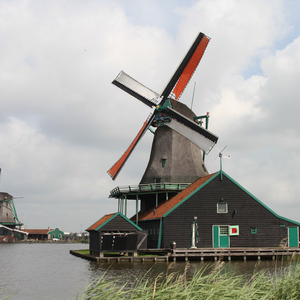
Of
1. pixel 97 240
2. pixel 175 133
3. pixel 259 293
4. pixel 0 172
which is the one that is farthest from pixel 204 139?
pixel 0 172

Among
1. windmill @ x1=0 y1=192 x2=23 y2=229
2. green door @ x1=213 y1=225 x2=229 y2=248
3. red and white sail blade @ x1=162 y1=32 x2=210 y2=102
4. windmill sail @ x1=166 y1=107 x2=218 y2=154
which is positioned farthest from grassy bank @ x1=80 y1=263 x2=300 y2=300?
windmill @ x1=0 y1=192 x2=23 y2=229

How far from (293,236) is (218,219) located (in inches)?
243

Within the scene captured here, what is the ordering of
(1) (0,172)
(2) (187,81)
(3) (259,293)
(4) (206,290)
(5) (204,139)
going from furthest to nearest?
(1) (0,172), (2) (187,81), (5) (204,139), (3) (259,293), (4) (206,290)

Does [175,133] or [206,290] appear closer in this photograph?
[206,290]

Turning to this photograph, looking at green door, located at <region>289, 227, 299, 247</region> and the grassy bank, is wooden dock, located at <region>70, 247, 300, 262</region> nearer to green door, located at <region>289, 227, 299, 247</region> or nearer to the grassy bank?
green door, located at <region>289, 227, 299, 247</region>

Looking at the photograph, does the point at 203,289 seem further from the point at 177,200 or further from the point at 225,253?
the point at 177,200

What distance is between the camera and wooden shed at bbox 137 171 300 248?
31.4 metres

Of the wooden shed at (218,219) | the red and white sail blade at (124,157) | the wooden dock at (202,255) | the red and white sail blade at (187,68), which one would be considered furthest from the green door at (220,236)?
the red and white sail blade at (187,68)

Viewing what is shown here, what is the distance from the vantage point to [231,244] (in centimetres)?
3203

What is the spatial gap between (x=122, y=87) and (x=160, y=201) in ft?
33.3

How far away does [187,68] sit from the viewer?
38250 mm

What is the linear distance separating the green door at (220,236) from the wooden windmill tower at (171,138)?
4.93 metres

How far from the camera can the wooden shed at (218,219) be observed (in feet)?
103

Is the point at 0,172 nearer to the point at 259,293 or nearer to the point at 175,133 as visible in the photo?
the point at 175,133
